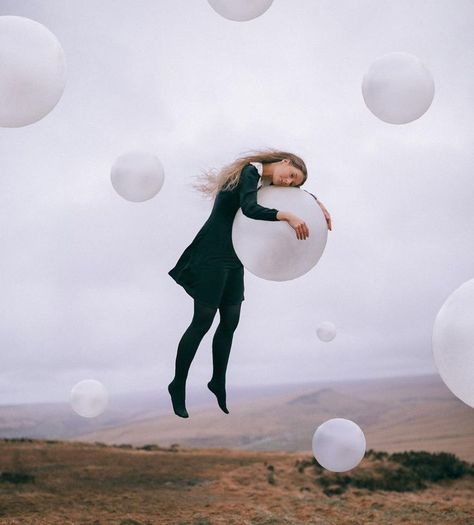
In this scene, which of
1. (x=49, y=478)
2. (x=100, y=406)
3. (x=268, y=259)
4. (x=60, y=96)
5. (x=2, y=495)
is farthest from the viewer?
(x=49, y=478)

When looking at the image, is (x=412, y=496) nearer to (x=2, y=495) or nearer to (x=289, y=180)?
(x=2, y=495)

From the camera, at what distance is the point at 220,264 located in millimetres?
4387

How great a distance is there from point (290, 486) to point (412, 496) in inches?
87.8

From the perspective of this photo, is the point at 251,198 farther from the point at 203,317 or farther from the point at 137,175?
the point at 137,175

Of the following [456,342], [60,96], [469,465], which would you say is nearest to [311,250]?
[456,342]

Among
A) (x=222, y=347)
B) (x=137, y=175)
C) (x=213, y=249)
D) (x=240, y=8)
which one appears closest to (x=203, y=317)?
(x=222, y=347)

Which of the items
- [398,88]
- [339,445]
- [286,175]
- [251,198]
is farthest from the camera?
[339,445]

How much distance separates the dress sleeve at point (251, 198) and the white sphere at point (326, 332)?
10.9 ft

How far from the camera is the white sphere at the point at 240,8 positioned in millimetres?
4852

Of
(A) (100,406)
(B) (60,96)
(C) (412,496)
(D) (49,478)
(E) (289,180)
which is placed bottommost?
(C) (412,496)

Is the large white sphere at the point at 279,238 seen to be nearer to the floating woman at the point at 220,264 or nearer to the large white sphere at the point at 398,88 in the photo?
the floating woman at the point at 220,264

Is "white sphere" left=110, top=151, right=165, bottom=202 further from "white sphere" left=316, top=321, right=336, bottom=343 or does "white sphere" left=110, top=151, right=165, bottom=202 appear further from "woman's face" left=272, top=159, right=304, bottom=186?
"white sphere" left=316, top=321, right=336, bottom=343

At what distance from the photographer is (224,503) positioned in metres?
10.9

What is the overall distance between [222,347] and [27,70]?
2.20m
